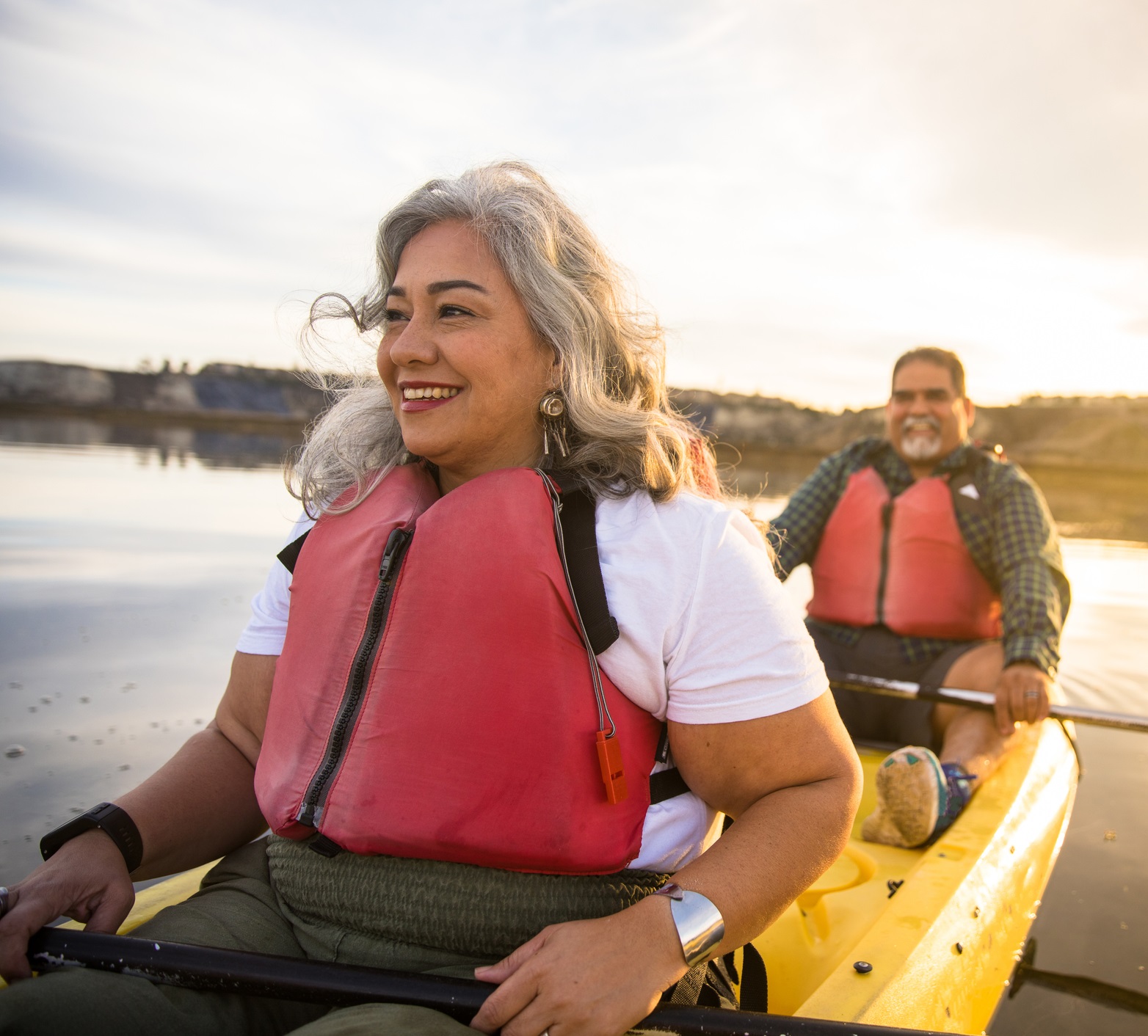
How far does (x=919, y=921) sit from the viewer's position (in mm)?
1971

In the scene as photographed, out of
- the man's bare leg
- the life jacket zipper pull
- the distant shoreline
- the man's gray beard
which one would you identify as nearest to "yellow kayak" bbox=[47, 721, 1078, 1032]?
the man's bare leg

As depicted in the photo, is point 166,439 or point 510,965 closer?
point 510,965

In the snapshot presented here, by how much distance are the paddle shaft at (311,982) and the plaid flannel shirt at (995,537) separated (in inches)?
73.9

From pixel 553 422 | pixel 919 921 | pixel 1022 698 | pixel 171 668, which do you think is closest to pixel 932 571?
pixel 1022 698

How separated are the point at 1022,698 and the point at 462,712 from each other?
2539 mm

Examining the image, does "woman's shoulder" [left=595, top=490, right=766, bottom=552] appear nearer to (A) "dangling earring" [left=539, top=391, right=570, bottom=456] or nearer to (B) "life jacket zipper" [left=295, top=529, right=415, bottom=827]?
(A) "dangling earring" [left=539, top=391, right=570, bottom=456]

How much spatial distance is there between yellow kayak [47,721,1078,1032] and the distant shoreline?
28.3m

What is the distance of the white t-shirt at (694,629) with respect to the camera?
4.25 ft

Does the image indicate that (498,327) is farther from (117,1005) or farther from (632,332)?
(117,1005)

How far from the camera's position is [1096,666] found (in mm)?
6359

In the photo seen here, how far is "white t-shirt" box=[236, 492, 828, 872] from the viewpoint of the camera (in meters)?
1.29

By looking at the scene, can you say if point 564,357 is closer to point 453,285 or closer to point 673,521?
point 453,285

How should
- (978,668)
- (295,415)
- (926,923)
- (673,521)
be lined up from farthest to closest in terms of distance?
(295,415) < (978,668) < (926,923) < (673,521)

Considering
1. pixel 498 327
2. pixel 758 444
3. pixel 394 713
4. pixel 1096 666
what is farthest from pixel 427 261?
pixel 758 444
